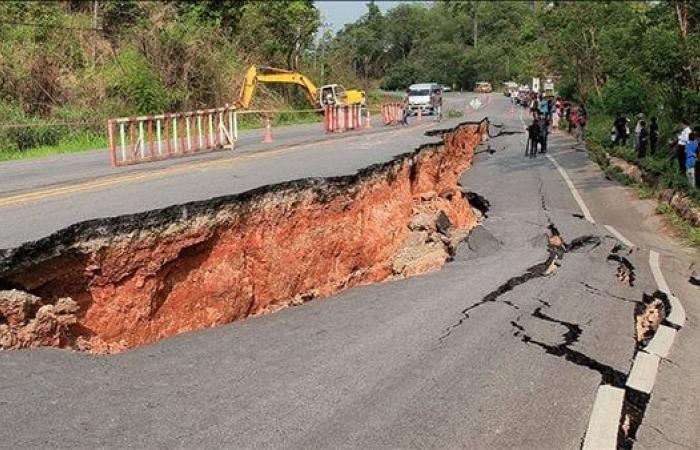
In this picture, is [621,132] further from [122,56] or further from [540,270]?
[122,56]

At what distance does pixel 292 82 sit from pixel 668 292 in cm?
2842

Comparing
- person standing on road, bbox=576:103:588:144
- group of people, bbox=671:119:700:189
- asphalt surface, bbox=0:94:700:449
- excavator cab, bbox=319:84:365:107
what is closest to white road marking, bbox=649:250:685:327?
asphalt surface, bbox=0:94:700:449

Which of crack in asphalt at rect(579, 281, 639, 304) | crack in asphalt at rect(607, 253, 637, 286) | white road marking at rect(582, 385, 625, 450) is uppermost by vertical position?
white road marking at rect(582, 385, 625, 450)

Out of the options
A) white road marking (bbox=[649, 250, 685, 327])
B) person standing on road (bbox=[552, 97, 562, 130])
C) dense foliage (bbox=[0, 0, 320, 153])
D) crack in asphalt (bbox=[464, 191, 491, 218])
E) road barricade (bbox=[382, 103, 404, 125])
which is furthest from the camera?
person standing on road (bbox=[552, 97, 562, 130])

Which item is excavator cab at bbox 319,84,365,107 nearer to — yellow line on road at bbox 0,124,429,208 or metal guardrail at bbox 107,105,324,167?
metal guardrail at bbox 107,105,324,167

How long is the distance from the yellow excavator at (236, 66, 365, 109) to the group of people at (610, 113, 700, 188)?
14.9 metres

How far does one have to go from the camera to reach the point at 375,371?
5.42 metres

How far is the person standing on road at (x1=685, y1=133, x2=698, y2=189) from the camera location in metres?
15.7

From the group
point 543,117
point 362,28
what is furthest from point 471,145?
Answer: point 362,28

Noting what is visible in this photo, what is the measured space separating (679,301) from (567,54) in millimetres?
39515

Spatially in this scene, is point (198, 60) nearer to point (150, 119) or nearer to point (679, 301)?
point (150, 119)

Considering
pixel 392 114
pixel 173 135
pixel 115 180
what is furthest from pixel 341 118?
pixel 115 180

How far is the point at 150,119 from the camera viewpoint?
50.9 ft

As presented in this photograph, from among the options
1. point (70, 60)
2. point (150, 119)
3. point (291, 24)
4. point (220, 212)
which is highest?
point (291, 24)
